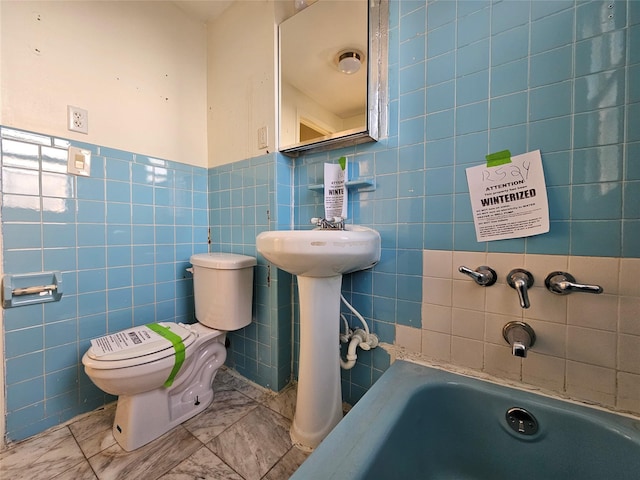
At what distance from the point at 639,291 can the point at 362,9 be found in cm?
134

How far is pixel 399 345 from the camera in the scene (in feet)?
3.44

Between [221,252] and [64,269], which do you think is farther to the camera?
[221,252]

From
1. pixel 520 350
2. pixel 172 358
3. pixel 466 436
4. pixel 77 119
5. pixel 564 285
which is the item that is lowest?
pixel 466 436

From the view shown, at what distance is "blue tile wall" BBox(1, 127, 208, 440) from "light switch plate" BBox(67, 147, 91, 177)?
2 centimetres

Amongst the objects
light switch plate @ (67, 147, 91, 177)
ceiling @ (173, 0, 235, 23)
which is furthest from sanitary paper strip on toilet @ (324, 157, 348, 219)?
ceiling @ (173, 0, 235, 23)

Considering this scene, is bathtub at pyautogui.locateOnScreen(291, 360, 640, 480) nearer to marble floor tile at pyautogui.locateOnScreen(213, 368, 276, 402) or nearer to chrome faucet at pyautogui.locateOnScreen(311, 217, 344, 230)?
chrome faucet at pyautogui.locateOnScreen(311, 217, 344, 230)

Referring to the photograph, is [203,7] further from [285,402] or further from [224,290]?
[285,402]

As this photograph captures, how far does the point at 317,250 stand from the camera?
0.81 metres

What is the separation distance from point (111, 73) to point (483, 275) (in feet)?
5.99

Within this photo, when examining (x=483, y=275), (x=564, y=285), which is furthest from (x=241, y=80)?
(x=564, y=285)

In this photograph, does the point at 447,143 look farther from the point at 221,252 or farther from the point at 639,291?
the point at 221,252

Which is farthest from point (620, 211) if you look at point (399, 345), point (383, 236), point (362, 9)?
point (362, 9)

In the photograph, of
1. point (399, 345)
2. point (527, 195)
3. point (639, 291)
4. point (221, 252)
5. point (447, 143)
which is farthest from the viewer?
point (221, 252)

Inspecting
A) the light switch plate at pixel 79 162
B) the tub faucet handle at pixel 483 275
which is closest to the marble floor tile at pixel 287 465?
the tub faucet handle at pixel 483 275
